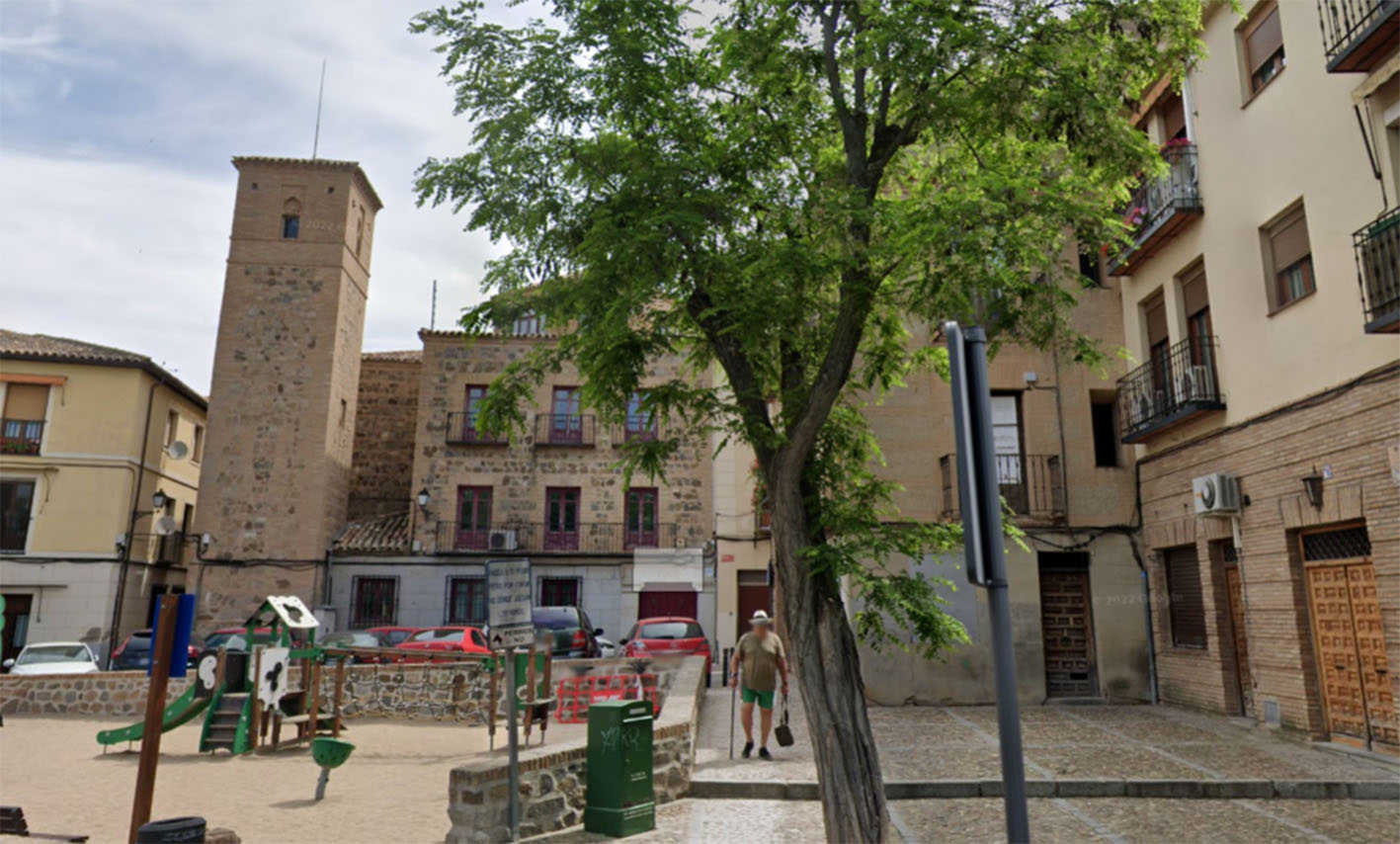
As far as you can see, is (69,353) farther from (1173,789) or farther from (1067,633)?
(1173,789)

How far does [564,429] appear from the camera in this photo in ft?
95.4

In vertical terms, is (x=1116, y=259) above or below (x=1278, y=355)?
above

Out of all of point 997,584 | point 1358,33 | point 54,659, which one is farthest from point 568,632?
point 997,584

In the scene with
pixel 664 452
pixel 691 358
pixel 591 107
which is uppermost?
pixel 591 107

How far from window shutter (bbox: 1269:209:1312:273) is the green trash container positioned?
9.42 meters

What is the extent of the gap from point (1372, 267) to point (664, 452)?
7406mm

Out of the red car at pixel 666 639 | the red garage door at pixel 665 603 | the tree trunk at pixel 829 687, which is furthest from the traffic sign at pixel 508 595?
the red garage door at pixel 665 603

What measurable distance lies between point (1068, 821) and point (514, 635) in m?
4.86

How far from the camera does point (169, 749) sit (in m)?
13.0

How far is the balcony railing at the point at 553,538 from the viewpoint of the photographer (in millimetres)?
27766

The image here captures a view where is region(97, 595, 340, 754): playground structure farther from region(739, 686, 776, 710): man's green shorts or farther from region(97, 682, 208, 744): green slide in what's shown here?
region(739, 686, 776, 710): man's green shorts

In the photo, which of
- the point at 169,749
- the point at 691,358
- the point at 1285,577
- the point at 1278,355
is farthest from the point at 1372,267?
the point at 169,749

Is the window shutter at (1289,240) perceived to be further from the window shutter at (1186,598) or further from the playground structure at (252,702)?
the playground structure at (252,702)

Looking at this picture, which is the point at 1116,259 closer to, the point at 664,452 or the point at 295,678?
the point at 664,452
